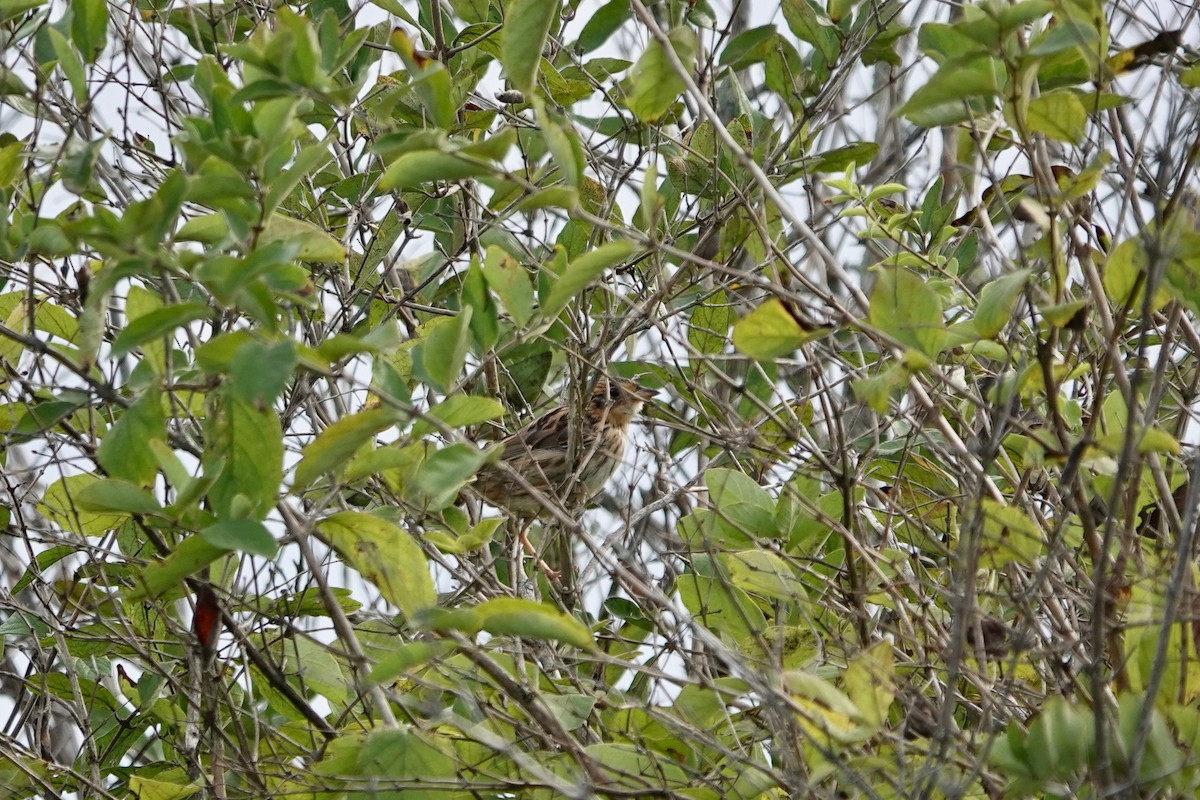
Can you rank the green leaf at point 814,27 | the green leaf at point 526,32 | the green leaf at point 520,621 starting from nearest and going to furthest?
the green leaf at point 520,621 < the green leaf at point 526,32 < the green leaf at point 814,27

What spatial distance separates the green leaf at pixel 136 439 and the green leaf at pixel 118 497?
5 centimetres

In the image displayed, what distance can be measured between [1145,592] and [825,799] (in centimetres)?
73

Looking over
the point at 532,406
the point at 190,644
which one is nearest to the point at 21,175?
the point at 190,644

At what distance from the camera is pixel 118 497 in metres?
2.45

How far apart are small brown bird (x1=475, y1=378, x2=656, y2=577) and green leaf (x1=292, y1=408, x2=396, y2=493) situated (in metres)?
1.89

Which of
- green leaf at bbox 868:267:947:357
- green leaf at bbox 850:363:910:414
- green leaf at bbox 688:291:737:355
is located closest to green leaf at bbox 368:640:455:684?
green leaf at bbox 850:363:910:414

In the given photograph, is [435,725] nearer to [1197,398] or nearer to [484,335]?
[484,335]

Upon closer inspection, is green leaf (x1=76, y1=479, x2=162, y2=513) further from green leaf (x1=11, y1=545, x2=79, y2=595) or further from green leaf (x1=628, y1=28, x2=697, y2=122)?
green leaf (x1=11, y1=545, x2=79, y2=595)

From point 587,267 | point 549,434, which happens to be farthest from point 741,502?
point 549,434

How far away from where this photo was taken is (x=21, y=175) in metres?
3.40

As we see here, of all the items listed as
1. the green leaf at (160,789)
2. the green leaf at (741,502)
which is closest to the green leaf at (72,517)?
the green leaf at (160,789)

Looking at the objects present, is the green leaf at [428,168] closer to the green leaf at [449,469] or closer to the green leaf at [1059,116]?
the green leaf at [449,469]

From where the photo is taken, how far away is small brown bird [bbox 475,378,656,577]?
4.84m

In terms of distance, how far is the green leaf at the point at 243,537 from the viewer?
2340mm
